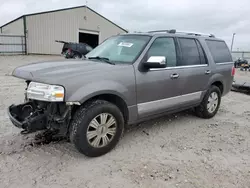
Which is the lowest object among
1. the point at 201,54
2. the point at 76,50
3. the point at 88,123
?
the point at 88,123

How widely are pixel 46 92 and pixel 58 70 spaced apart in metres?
0.40

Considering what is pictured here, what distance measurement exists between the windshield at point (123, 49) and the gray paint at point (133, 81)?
Result: 0.13m

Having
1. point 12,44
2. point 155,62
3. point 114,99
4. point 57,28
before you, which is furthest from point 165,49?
point 57,28

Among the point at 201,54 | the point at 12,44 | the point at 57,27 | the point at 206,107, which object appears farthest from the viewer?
the point at 57,27

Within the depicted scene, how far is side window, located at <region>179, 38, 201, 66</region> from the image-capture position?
4391 mm

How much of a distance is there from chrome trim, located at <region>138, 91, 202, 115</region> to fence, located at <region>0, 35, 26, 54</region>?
20.6 metres

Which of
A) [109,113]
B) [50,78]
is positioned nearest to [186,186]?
[109,113]

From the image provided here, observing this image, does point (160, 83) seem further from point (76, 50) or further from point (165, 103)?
point (76, 50)

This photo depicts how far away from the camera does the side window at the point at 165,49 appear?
3.90 m

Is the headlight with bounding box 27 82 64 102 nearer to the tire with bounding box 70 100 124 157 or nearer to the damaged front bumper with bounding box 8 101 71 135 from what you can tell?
the damaged front bumper with bounding box 8 101 71 135

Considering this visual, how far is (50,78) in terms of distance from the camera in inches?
112

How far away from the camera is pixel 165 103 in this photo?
4.07 metres

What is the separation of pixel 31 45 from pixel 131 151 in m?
21.1

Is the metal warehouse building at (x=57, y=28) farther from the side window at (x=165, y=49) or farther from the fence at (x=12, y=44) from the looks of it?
the side window at (x=165, y=49)
